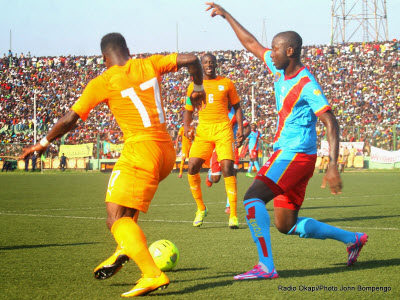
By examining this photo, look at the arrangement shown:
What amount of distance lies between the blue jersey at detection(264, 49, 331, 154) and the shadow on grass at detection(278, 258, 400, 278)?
1.07 metres

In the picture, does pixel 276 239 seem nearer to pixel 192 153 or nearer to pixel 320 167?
pixel 192 153

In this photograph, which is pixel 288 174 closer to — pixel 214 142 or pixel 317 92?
pixel 317 92

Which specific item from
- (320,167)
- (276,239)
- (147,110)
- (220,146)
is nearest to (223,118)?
(220,146)

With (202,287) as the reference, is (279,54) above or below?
above

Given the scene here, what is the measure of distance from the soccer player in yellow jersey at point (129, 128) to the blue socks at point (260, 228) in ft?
2.77

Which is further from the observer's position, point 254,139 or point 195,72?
point 254,139

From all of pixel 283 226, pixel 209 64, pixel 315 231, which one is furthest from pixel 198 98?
pixel 209 64

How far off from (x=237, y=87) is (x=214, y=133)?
35.9 m

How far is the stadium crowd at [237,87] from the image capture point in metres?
40.2

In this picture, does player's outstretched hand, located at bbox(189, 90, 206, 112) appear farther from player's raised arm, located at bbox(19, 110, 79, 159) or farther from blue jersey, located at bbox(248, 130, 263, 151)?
blue jersey, located at bbox(248, 130, 263, 151)

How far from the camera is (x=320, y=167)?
33.6m

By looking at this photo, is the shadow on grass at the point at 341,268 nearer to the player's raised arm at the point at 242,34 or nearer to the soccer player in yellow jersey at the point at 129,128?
the soccer player in yellow jersey at the point at 129,128

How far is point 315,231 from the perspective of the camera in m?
5.64

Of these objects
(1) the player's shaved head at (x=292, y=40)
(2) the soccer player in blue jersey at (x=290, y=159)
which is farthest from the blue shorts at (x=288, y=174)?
(1) the player's shaved head at (x=292, y=40)
